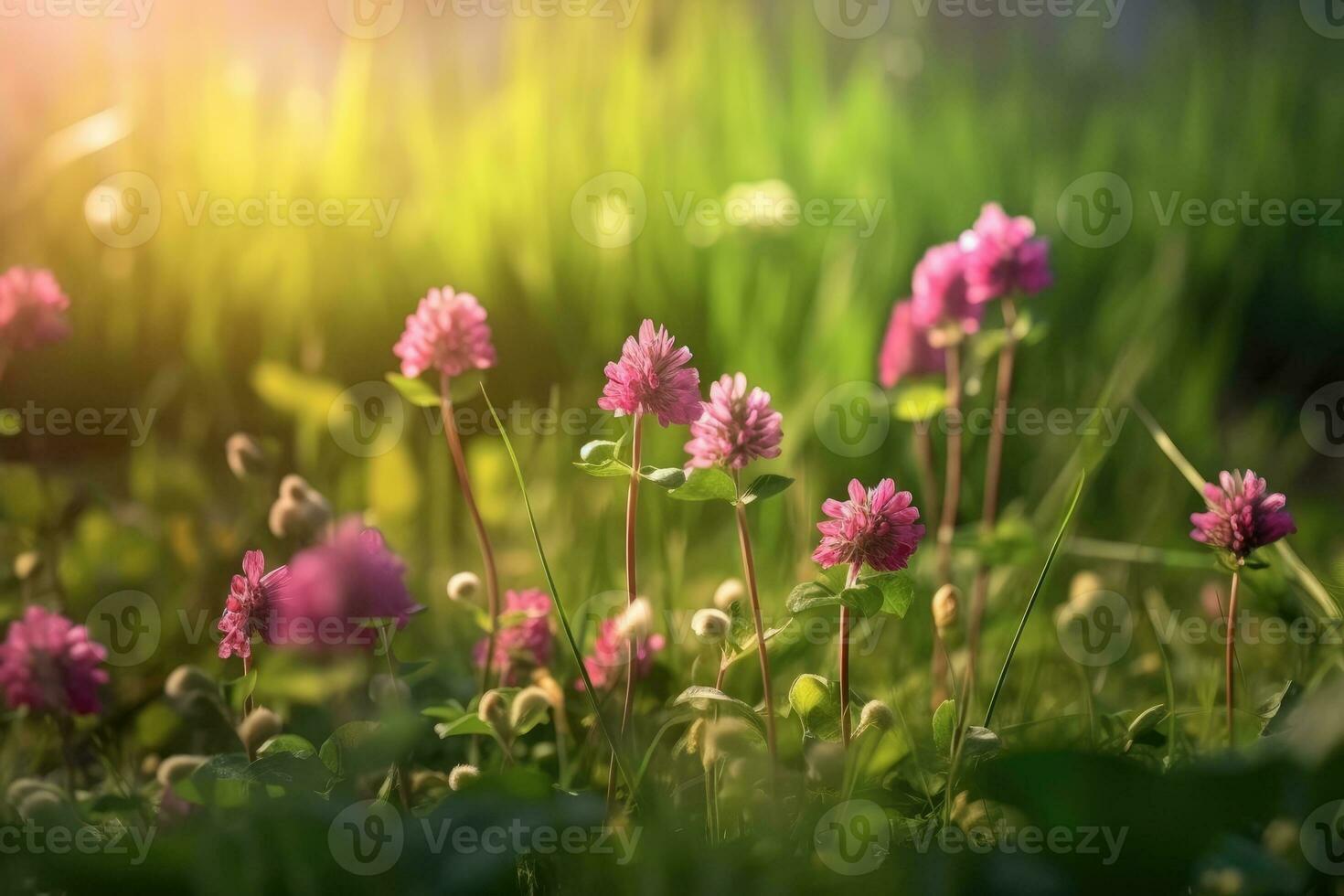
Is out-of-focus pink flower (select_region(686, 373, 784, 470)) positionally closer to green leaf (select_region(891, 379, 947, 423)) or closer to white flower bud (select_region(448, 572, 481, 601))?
white flower bud (select_region(448, 572, 481, 601))

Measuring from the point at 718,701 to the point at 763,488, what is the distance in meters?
0.16

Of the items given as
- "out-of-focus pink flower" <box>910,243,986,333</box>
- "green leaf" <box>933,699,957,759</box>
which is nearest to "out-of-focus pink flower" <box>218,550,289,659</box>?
"green leaf" <box>933,699,957,759</box>

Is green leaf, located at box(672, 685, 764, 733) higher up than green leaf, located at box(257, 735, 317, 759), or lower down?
higher up

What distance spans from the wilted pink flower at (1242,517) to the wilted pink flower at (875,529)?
0.21 meters

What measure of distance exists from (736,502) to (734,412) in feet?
0.23

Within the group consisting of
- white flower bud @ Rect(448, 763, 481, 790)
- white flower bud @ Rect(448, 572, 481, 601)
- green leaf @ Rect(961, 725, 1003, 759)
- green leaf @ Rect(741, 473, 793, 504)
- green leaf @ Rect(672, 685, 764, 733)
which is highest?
green leaf @ Rect(741, 473, 793, 504)

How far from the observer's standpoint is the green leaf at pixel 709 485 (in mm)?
914

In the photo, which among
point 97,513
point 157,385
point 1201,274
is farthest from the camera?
point 1201,274

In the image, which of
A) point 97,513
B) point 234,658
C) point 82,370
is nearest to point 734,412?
point 234,658

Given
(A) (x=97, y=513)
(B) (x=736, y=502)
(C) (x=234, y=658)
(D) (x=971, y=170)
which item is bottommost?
(C) (x=234, y=658)

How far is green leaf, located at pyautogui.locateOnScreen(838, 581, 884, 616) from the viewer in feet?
2.80

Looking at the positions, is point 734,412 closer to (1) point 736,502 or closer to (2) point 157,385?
(1) point 736,502

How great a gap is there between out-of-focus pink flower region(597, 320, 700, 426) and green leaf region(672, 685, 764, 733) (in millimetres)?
194

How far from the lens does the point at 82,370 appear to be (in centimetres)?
225
